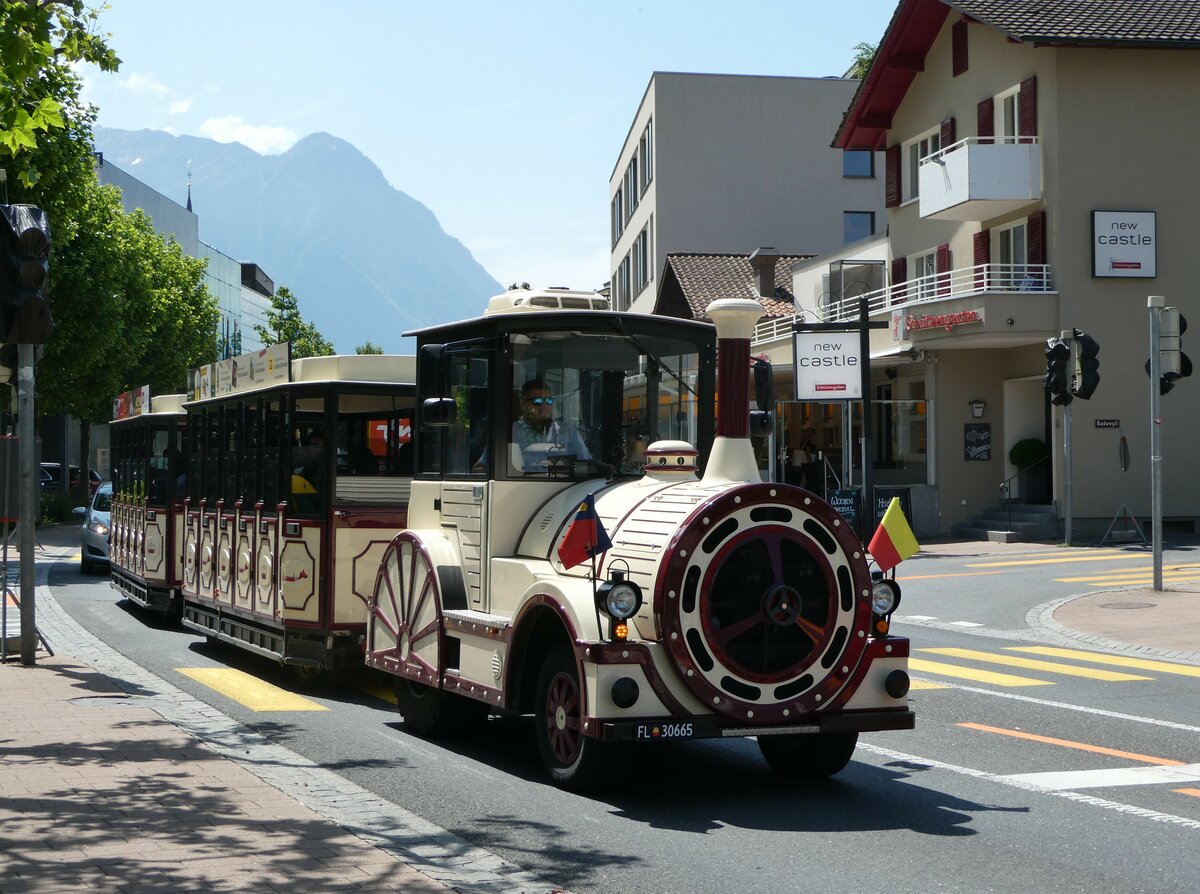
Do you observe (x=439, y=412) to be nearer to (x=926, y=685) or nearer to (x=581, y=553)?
(x=581, y=553)

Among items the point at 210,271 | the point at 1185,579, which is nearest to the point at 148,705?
the point at 1185,579

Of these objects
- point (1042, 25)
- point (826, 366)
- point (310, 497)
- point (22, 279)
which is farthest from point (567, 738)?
point (1042, 25)

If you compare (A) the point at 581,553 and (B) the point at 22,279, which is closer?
(A) the point at 581,553

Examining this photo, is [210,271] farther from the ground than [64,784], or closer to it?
farther from the ground

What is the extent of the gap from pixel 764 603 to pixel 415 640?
292 centimetres

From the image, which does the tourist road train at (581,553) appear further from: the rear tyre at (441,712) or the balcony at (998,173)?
the balcony at (998,173)

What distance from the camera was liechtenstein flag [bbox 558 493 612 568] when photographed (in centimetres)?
800

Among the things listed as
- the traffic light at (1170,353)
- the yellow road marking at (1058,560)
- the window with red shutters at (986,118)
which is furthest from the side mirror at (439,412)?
the window with red shutters at (986,118)

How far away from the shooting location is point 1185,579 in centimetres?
2273

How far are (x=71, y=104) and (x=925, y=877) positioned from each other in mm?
31488

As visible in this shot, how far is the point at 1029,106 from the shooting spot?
1304 inches

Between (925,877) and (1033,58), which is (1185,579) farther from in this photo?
(925,877)

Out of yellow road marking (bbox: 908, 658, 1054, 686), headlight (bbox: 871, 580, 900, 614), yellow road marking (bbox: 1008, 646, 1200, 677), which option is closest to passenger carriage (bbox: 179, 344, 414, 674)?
yellow road marking (bbox: 908, 658, 1054, 686)

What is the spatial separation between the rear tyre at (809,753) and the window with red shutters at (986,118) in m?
28.0
